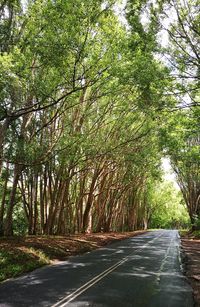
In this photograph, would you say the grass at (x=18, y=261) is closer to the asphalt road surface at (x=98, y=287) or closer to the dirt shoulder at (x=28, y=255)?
the dirt shoulder at (x=28, y=255)

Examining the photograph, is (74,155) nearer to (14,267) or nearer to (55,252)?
(55,252)

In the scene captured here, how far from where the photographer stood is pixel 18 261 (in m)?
13.5

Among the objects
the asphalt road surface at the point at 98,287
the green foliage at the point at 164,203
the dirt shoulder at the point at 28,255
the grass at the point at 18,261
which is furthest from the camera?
the green foliage at the point at 164,203

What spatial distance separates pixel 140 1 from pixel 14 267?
11.6m

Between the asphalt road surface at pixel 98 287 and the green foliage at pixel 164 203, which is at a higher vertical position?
the green foliage at pixel 164 203

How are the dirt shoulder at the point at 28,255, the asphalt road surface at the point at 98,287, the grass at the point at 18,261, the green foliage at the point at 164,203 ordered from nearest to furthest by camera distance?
the asphalt road surface at the point at 98,287 < the grass at the point at 18,261 < the dirt shoulder at the point at 28,255 < the green foliage at the point at 164,203

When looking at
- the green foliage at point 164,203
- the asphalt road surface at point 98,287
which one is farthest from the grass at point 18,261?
the green foliage at point 164,203

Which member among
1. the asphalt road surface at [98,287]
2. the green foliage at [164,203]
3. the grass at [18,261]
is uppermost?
the green foliage at [164,203]

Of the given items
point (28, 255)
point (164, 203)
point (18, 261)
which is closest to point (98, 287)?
point (18, 261)

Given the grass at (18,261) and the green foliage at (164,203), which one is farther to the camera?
the green foliage at (164,203)

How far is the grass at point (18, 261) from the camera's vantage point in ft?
39.4

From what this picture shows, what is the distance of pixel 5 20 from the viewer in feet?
52.9

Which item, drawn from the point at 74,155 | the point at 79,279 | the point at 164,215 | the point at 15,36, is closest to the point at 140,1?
the point at 15,36

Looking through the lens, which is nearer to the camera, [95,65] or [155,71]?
[95,65]
